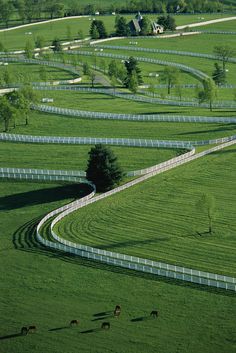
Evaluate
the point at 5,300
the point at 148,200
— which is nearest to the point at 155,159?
the point at 148,200

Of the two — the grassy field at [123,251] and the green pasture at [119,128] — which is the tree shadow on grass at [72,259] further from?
the green pasture at [119,128]

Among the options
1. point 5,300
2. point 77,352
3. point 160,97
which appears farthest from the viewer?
point 160,97

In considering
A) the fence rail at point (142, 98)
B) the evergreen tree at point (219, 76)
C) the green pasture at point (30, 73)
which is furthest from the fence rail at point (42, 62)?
the evergreen tree at point (219, 76)

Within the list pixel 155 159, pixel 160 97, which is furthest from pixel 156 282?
pixel 160 97

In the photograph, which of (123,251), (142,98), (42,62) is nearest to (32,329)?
(123,251)

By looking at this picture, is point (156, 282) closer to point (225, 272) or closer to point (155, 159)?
point (225, 272)

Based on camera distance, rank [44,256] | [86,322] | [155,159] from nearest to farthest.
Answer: [86,322] → [44,256] → [155,159]

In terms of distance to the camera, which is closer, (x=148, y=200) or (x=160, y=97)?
(x=148, y=200)

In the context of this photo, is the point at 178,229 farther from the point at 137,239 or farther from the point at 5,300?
the point at 5,300
